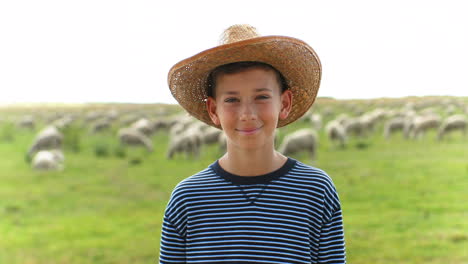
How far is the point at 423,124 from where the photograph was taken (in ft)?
52.8

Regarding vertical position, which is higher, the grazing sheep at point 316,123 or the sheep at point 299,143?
the grazing sheep at point 316,123

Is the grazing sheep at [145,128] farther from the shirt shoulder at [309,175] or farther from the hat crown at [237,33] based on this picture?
the shirt shoulder at [309,175]

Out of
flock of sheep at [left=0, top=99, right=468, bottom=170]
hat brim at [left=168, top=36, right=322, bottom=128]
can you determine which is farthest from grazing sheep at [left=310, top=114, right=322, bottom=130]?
hat brim at [left=168, top=36, right=322, bottom=128]

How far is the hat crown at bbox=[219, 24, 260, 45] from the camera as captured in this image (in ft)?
4.89

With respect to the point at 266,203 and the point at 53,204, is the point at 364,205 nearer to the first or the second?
the point at 53,204

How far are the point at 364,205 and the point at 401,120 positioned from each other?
9736 mm

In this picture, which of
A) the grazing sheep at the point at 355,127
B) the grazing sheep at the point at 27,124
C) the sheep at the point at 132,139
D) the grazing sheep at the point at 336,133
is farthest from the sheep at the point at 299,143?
the grazing sheep at the point at 27,124

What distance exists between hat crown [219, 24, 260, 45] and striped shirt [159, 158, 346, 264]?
42 centimetres

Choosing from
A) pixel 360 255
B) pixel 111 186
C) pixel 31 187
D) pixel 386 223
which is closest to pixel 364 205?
pixel 386 223

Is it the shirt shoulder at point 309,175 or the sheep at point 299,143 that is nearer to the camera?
the shirt shoulder at point 309,175

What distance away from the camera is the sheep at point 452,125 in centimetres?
1552

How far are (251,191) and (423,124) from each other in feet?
52.8

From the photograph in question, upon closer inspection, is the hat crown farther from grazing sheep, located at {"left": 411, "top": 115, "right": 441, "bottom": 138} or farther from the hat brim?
A: grazing sheep, located at {"left": 411, "top": 115, "right": 441, "bottom": 138}

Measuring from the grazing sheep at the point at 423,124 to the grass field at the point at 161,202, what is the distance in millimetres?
650
